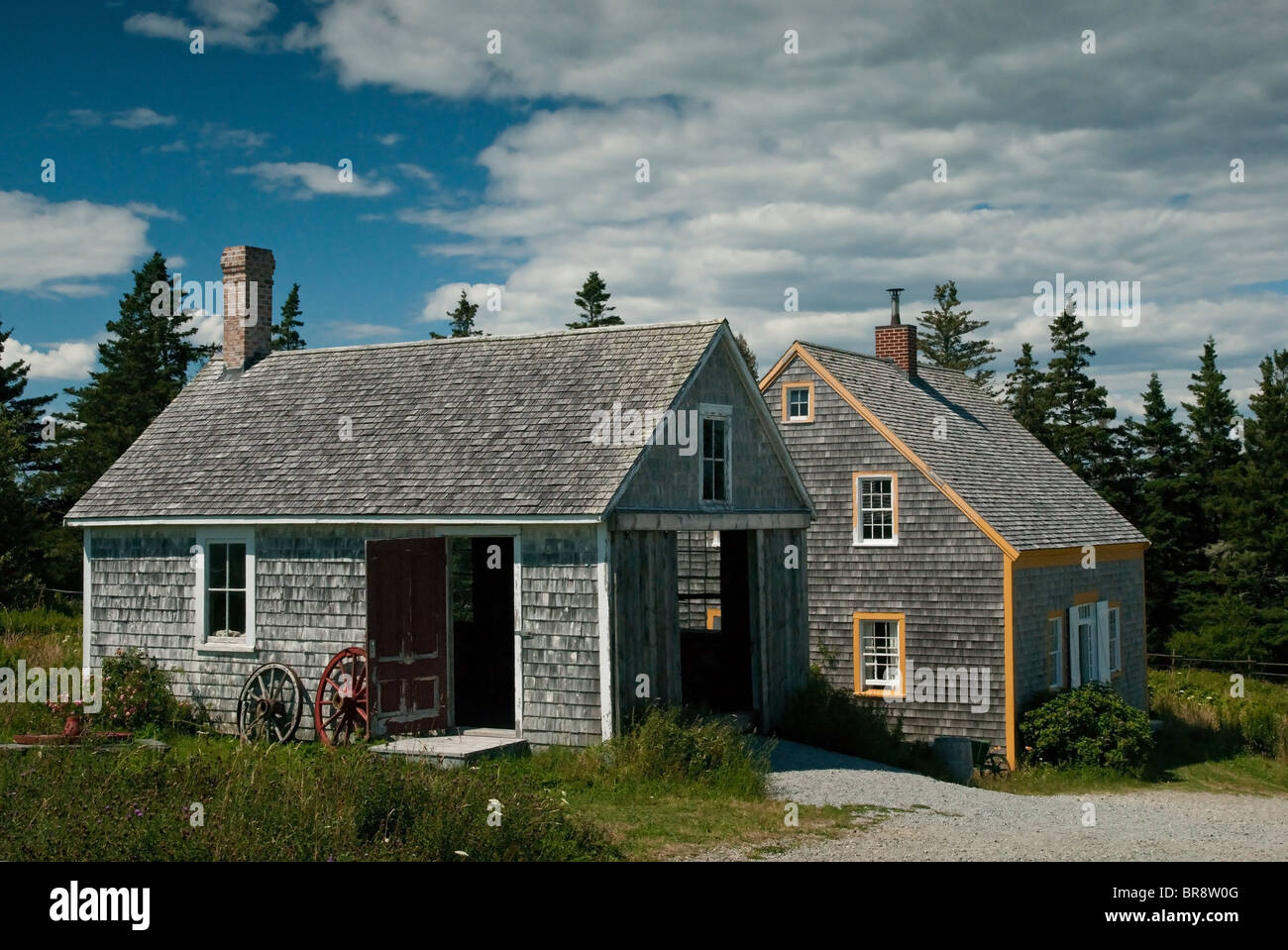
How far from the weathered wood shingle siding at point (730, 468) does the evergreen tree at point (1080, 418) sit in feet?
106

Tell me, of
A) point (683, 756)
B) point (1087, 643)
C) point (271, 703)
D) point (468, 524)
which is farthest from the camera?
point (1087, 643)

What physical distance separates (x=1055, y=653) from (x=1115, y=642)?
354cm

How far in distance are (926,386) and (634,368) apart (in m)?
13.9

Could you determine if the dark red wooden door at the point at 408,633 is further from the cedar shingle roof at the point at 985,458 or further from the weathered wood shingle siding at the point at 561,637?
the cedar shingle roof at the point at 985,458

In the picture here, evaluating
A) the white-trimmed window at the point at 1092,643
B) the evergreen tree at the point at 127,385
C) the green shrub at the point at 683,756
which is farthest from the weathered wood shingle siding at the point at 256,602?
the evergreen tree at the point at 127,385

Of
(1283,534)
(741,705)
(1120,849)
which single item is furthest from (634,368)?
(1283,534)

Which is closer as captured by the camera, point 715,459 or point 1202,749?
point 715,459

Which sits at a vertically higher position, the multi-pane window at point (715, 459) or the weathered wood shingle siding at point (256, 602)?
the multi-pane window at point (715, 459)

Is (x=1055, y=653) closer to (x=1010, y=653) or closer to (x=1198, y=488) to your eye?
(x=1010, y=653)

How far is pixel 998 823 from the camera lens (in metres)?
14.1

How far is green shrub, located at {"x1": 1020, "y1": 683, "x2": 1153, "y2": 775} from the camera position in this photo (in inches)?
886

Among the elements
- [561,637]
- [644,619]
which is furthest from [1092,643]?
[561,637]

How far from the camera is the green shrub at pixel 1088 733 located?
2252cm

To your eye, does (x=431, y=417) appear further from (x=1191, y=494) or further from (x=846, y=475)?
(x=1191, y=494)
